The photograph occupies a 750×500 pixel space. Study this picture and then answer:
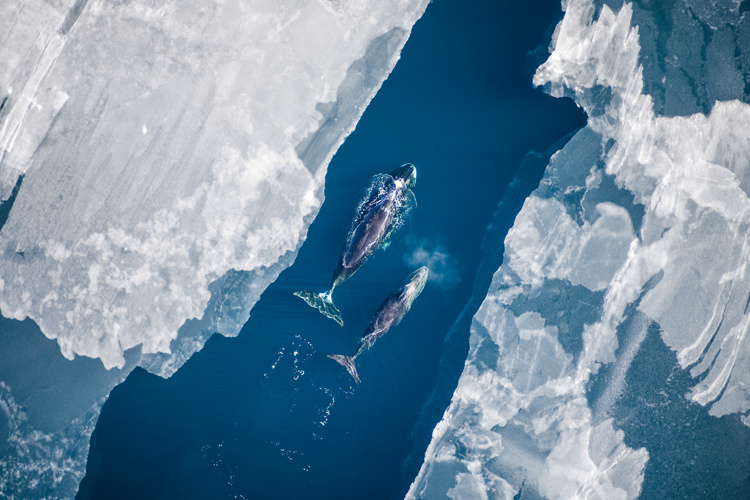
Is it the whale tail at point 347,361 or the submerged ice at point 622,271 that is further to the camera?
the whale tail at point 347,361

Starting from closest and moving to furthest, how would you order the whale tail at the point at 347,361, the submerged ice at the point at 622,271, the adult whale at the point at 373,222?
the submerged ice at the point at 622,271
the adult whale at the point at 373,222
the whale tail at the point at 347,361

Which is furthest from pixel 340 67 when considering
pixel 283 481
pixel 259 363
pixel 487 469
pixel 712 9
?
pixel 283 481

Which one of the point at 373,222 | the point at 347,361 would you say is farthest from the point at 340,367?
the point at 373,222

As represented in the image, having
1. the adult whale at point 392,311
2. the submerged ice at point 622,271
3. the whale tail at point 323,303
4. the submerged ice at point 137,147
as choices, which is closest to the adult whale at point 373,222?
the whale tail at point 323,303

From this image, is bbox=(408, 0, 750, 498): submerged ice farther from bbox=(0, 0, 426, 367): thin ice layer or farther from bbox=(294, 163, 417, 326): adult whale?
bbox=(0, 0, 426, 367): thin ice layer

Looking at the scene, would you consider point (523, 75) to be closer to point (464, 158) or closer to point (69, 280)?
point (464, 158)

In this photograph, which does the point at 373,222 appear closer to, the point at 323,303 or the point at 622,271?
the point at 323,303

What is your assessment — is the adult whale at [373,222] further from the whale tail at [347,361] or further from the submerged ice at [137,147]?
the submerged ice at [137,147]
